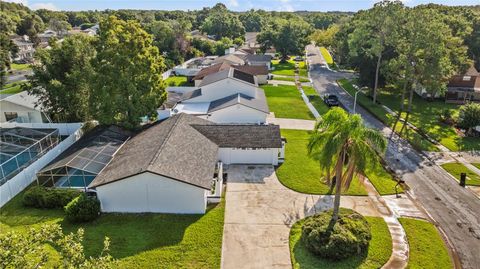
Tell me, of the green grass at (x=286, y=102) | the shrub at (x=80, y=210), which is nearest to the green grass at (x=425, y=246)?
the shrub at (x=80, y=210)

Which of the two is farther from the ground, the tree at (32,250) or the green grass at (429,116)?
the tree at (32,250)

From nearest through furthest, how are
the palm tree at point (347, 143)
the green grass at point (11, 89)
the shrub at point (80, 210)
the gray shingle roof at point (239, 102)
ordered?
the palm tree at point (347, 143) → the shrub at point (80, 210) → the gray shingle roof at point (239, 102) → the green grass at point (11, 89)

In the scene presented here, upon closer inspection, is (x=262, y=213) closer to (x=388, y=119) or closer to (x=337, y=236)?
(x=337, y=236)

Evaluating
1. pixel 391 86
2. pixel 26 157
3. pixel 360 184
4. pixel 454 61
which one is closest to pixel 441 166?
pixel 360 184

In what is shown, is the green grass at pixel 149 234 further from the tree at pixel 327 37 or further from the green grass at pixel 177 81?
the tree at pixel 327 37

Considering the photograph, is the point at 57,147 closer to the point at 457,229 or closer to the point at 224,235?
the point at 224,235

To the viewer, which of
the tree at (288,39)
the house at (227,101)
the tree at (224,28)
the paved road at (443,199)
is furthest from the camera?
the tree at (224,28)

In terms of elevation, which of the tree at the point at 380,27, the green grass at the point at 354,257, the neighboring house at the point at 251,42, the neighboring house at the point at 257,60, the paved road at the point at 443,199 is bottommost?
the paved road at the point at 443,199

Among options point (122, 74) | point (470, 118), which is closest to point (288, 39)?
point (470, 118)
